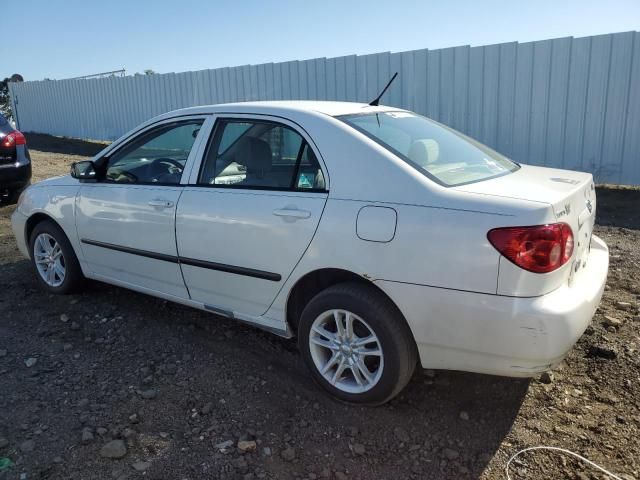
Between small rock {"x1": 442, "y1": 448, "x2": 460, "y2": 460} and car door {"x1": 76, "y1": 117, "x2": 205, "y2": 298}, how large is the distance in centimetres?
197

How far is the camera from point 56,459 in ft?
8.77

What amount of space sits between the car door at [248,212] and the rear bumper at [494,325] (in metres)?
0.65

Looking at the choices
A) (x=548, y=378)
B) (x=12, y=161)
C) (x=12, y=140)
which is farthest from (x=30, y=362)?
(x=12, y=140)

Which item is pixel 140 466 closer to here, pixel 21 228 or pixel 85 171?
pixel 85 171

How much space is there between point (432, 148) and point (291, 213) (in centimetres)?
92

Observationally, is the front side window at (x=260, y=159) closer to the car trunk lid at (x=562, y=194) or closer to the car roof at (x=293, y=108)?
the car roof at (x=293, y=108)

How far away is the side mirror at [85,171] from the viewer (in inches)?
165

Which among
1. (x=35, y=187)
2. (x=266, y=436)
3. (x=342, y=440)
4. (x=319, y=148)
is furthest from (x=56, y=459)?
(x=35, y=187)

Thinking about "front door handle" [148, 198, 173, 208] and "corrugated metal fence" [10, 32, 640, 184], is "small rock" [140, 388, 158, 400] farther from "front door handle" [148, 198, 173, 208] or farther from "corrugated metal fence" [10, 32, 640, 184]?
"corrugated metal fence" [10, 32, 640, 184]

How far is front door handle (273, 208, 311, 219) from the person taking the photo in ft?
9.91

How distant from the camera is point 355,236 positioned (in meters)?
2.83

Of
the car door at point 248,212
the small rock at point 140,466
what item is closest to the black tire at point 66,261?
the car door at point 248,212

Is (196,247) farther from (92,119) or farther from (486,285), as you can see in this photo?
(92,119)

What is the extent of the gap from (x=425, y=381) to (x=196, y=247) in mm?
1614
